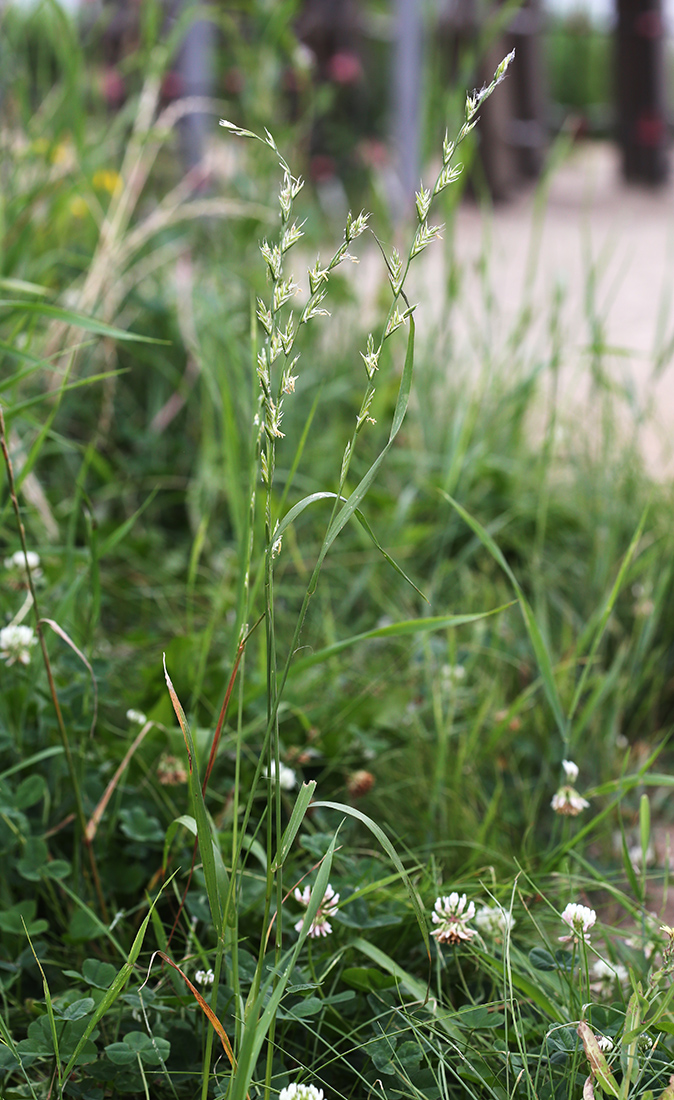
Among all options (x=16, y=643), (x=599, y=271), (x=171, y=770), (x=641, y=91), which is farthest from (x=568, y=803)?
(x=641, y=91)

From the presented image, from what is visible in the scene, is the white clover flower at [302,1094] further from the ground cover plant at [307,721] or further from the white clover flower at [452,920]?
the white clover flower at [452,920]

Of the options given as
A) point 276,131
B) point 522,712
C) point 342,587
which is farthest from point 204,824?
point 276,131

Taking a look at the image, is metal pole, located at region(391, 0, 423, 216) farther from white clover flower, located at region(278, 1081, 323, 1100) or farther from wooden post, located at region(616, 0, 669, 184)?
white clover flower, located at region(278, 1081, 323, 1100)

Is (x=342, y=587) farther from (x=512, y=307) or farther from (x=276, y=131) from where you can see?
(x=512, y=307)

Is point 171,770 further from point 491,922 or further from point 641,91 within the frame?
point 641,91

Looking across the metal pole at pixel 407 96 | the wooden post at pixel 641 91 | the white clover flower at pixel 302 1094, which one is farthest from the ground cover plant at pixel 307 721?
the wooden post at pixel 641 91

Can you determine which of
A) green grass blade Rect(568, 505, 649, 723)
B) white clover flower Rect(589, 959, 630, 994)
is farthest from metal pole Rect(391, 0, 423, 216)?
white clover flower Rect(589, 959, 630, 994)

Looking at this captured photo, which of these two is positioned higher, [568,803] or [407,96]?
[407,96]
